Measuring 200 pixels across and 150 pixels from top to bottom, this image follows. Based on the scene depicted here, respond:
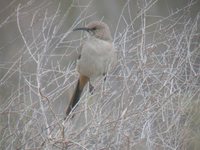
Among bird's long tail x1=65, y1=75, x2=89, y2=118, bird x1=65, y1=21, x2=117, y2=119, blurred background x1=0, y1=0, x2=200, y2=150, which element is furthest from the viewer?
bird x1=65, y1=21, x2=117, y2=119

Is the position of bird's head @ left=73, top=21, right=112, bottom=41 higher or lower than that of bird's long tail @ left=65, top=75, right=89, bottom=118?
higher

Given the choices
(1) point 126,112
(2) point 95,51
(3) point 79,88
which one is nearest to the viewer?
(1) point 126,112

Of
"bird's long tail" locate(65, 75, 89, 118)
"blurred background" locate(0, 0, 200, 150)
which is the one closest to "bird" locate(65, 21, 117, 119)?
"bird's long tail" locate(65, 75, 89, 118)

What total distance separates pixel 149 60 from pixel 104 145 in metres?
1.06

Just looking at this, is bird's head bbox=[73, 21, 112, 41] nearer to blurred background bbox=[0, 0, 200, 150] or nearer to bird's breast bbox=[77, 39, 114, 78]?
bird's breast bbox=[77, 39, 114, 78]

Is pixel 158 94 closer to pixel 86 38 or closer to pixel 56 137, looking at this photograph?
pixel 56 137

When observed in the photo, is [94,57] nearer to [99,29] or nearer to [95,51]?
[95,51]

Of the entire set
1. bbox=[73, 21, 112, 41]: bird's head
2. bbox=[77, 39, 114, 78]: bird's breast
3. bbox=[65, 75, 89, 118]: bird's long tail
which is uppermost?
bbox=[73, 21, 112, 41]: bird's head

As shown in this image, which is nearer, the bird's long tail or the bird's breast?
the bird's long tail

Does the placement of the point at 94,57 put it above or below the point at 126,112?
above

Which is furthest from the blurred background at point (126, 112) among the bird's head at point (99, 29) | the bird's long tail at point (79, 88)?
the bird's head at point (99, 29)

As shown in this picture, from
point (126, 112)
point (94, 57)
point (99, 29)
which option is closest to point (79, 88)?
point (94, 57)

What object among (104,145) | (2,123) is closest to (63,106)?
(2,123)

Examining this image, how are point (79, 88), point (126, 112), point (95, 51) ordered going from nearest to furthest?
point (126, 112) < point (95, 51) < point (79, 88)
